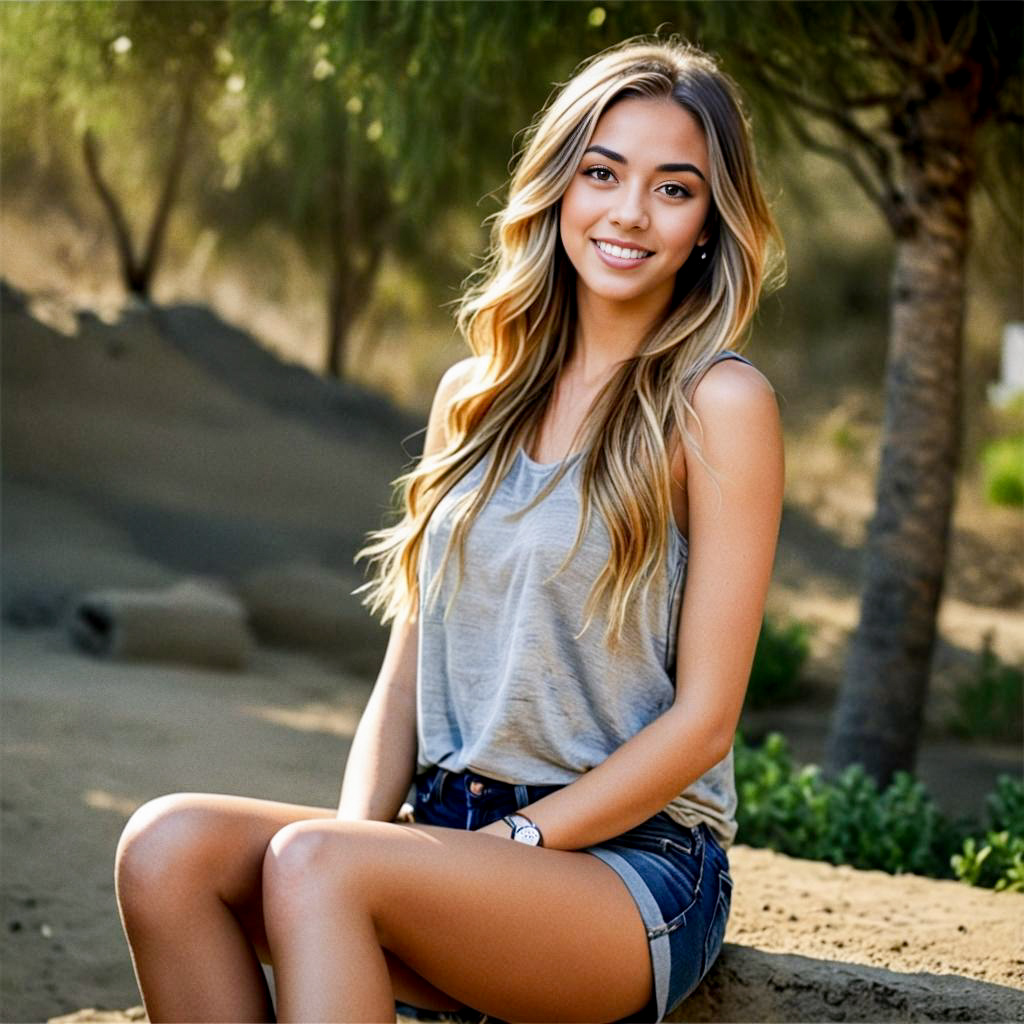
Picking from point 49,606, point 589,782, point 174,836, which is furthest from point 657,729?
point 49,606

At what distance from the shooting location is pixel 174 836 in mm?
2102

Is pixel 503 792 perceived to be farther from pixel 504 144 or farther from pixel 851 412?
pixel 851 412

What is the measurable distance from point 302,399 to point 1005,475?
5830 millimetres

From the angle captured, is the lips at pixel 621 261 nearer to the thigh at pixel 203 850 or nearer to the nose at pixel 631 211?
the nose at pixel 631 211

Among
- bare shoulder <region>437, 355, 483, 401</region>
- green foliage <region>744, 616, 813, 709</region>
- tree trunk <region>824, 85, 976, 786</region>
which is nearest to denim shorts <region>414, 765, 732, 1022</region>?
bare shoulder <region>437, 355, 483, 401</region>

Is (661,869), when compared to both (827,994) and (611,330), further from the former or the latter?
(611,330)

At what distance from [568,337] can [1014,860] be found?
5.51ft

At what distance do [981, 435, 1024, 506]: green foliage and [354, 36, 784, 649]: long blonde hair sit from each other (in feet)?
34.4

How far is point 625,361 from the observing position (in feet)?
7.94

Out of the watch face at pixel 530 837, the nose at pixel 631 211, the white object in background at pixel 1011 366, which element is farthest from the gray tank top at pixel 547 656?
the white object in background at pixel 1011 366

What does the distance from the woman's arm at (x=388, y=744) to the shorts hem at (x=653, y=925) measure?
1.33 ft

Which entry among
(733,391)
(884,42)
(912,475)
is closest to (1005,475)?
(912,475)

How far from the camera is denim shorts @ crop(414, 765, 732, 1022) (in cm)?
214

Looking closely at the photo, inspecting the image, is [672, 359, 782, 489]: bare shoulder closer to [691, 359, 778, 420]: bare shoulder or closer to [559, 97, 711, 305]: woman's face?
[691, 359, 778, 420]: bare shoulder
